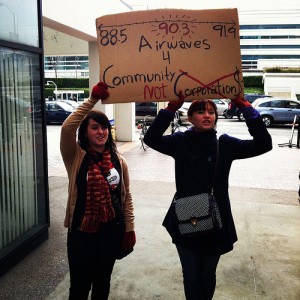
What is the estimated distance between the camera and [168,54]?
280 centimetres

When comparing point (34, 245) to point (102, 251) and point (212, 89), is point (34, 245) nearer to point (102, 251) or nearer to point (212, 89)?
point (102, 251)

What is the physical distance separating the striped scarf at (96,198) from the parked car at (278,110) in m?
19.0

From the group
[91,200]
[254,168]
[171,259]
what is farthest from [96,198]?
[254,168]

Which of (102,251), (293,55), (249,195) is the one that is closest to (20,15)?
(102,251)

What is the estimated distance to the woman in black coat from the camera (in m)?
2.54

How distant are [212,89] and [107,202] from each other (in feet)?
3.55

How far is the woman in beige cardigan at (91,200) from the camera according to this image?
258 centimetres

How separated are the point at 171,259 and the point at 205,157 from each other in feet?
6.70

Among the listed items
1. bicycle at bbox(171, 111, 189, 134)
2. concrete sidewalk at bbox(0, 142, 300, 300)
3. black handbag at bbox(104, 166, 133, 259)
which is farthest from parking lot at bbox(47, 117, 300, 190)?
black handbag at bbox(104, 166, 133, 259)

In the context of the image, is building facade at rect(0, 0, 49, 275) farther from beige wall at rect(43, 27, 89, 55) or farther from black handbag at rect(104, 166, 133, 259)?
beige wall at rect(43, 27, 89, 55)

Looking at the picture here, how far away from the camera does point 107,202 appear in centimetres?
262

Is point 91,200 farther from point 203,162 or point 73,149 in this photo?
point 203,162

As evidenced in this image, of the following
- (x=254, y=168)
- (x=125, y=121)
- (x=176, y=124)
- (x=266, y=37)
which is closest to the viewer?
(x=254, y=168)

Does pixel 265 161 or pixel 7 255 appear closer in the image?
pixel 7 255
